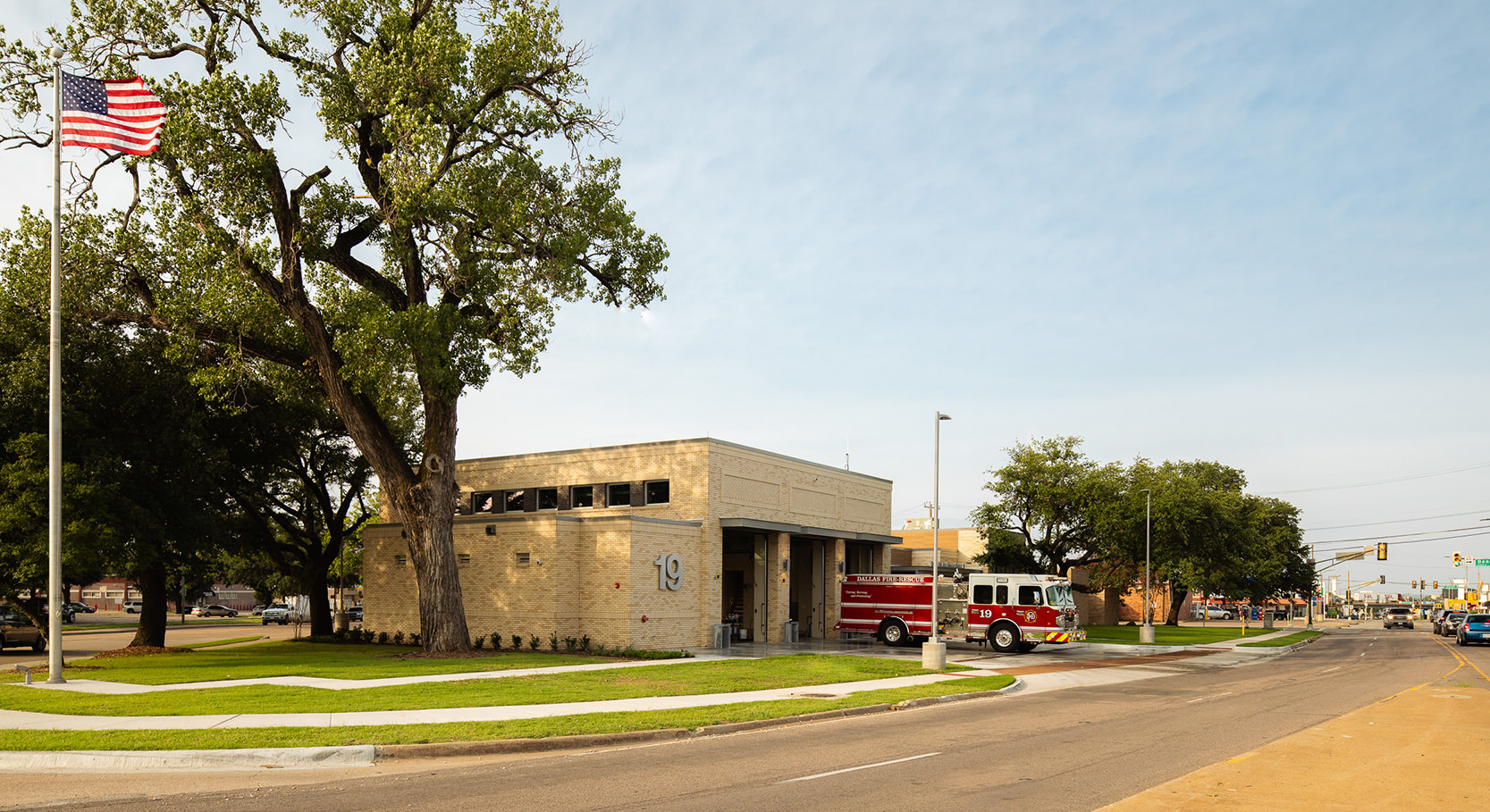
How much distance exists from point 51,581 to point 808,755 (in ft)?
51.9

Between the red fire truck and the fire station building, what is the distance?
296 cm

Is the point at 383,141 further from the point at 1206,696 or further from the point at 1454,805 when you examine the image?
the point at 1454,805

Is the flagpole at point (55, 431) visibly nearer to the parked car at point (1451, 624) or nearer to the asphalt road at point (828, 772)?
the asphalt road at point (828, 772)

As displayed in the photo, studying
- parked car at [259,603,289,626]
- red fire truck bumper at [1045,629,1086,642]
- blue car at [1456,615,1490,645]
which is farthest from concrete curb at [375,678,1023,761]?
parked car at [259,603,289,626]

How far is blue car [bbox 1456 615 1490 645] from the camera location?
171 ft

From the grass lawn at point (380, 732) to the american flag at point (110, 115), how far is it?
42.1ft

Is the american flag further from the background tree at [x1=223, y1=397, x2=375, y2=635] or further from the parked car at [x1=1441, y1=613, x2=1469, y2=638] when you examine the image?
the parked car at [x1=1441, y1=613, x2=1469, y2=638]

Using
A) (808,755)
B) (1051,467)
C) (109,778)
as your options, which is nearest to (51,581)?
(109,778)

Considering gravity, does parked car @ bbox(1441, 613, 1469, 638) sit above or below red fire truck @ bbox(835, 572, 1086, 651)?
Result: below

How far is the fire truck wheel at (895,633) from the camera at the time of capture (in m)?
38.2

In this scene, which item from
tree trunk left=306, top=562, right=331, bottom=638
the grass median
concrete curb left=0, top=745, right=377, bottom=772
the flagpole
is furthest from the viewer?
tree trunk left=306, top=562, right=331, bottom=638

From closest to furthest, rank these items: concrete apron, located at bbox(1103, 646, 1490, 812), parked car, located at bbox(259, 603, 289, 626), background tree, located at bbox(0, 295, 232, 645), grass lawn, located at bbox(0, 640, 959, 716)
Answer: concrete apron, located at bbox(1103, 646, 1490, 812), grass lawn, located at bbox(0, 640, 959, 716), background tree, located at bbox(0, 295, 232, 645), parked car, located at bbox(259, 603, 289, 626)

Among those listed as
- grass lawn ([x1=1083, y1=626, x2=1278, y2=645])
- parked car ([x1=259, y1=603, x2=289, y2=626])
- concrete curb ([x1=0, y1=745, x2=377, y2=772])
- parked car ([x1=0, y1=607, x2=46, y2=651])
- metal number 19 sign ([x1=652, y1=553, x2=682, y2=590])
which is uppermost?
concrete curb ([x1=0, y1=745, x2=377, y2=772])

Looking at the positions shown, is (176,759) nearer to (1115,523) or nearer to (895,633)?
(895,633)
